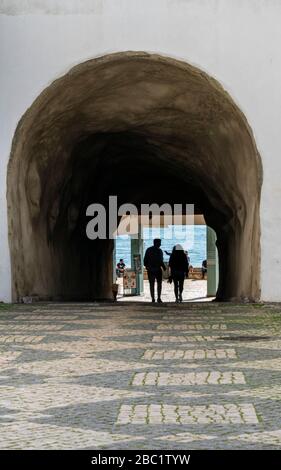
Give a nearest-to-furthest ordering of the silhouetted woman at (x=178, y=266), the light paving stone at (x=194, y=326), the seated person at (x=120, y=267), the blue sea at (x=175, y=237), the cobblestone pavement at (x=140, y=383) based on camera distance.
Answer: the cobblestone pavement at (x=140, y=383)
the light paving stone at (x=194, y=326)
the silhouetted woman at (x=178, y=266)
the seated person at (x=120, y=267)
the blue sea at (x=175, y=237)

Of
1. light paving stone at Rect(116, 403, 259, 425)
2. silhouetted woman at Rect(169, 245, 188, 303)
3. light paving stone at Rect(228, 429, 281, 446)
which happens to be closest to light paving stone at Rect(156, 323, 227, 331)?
light paving stone at Rect(116, 403, 259, 425)

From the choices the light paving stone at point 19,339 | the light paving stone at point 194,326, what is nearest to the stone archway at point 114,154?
the light paving stone at point 194,326

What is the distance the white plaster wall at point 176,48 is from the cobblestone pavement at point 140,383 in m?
2.82

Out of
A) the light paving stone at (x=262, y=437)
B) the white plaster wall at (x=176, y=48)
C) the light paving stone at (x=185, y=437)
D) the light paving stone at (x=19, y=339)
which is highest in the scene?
the white plaster wall at (x=176, y=48)

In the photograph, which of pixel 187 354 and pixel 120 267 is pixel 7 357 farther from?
pixel 120 267

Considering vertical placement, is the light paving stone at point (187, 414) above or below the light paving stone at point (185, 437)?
above

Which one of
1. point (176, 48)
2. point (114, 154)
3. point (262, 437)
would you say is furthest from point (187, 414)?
point (114, 154)

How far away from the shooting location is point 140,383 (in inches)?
231

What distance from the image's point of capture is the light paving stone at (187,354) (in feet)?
22.9

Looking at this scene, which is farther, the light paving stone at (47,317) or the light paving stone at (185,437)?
the light paving stone at (47,317)

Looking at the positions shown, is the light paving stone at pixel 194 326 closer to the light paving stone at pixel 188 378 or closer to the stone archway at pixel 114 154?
the light paving stone at pixel 188 378

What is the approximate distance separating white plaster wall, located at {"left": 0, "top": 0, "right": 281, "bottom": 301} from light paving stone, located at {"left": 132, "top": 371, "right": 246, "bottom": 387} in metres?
Answer: 6.09

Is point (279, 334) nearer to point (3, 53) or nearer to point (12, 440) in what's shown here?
point (12, 440)

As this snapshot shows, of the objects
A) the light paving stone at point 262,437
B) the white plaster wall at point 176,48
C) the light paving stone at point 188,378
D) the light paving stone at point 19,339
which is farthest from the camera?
the white plaster wall at point 176,48
